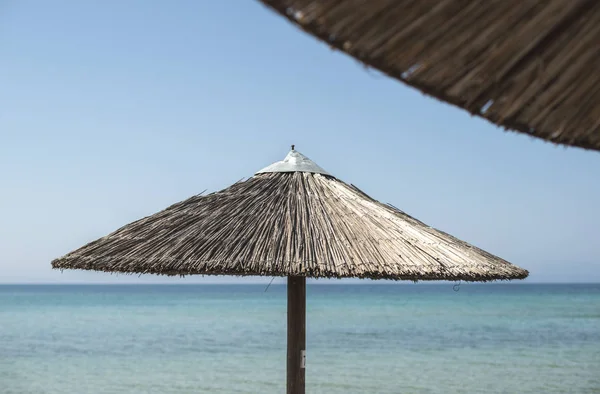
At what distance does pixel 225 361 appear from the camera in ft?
45.4

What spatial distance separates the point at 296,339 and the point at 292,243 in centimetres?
89

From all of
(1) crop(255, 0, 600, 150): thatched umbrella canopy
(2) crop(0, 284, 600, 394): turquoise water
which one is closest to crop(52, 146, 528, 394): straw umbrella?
(1) crop(255, 0, 600, 150): thatched umbrella canopy

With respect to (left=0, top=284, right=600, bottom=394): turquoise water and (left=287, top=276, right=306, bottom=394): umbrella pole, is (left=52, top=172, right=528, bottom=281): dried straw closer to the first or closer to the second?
(left=287, top=276, right=306, bottom=394): umbrella pole

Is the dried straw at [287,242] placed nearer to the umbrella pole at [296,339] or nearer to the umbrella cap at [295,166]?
the umbrella cap at [295,166]

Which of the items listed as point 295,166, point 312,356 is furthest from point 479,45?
point 312,356

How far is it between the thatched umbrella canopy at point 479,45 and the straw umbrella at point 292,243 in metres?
2.17

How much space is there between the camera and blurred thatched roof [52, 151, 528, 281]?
357cm

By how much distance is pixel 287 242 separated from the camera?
370 centimetres

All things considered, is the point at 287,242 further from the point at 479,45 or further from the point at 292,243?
the point at 479,45

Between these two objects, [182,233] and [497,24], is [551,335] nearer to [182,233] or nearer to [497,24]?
[182,233]

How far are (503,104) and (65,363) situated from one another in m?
13.8

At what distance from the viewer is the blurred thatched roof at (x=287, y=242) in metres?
3.57

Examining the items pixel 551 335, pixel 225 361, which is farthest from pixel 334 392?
pixel 551 335

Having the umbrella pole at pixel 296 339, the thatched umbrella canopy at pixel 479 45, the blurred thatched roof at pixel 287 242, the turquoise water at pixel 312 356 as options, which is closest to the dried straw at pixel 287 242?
the blurred thatched roof at pixel 287 242
